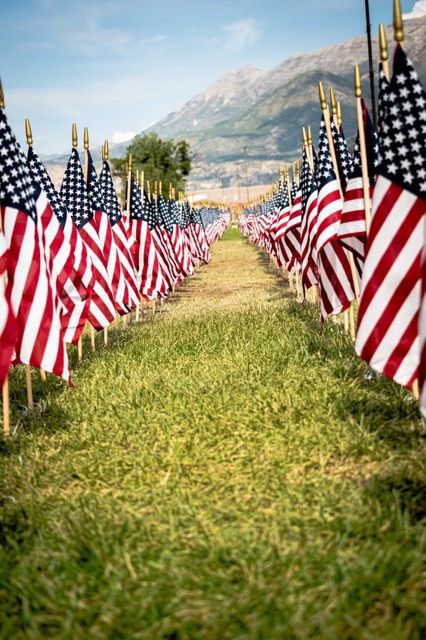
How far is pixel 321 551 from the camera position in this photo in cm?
402

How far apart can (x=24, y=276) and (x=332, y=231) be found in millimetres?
3809

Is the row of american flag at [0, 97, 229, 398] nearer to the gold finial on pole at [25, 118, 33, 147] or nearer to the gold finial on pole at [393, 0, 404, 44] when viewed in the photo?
the gold finial on pole at [25, 118, 33, 147]

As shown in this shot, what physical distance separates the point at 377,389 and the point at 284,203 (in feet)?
40.8

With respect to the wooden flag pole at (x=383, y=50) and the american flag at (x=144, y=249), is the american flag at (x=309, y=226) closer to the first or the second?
the wooden flag pole at (x=383, y=50)

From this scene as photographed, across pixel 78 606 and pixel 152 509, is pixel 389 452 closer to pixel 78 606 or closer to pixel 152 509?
pixel 152 509

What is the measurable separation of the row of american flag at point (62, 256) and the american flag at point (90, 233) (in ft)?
0.05

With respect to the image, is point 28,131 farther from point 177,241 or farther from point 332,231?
point 177,241

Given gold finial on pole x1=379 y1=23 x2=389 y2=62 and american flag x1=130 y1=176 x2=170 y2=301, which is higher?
gold finial on pole x1=379 y1=23 x2=389 y2=62

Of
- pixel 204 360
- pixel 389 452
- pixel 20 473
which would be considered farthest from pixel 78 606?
pixel 204 360

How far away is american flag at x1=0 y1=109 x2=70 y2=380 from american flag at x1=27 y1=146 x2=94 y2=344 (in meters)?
1.58

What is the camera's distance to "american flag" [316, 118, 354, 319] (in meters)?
8.79

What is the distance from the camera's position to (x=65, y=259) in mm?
8766

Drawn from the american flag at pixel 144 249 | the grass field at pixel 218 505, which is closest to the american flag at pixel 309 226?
the grass field at pixel 218 505

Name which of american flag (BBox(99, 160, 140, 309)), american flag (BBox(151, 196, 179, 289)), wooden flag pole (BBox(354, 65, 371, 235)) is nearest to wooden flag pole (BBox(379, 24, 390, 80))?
wooden flag pole (BBox(354, 65, 371, 235))
